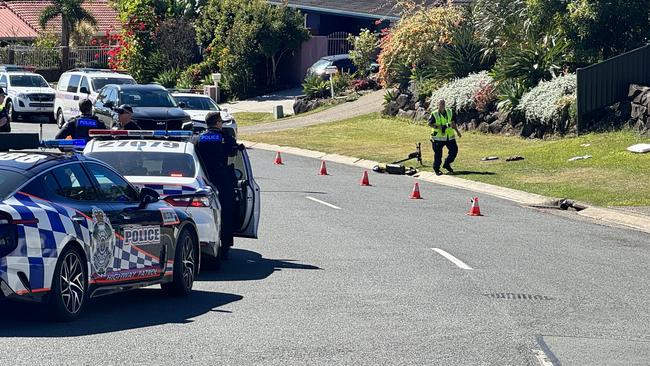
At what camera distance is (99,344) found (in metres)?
9.93

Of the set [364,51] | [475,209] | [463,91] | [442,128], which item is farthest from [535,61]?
[475,209]

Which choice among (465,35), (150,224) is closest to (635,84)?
(465,35)

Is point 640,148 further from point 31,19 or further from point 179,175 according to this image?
point 31,19

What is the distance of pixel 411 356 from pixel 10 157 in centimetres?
414

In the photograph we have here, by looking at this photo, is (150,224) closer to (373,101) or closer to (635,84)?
(635,84)

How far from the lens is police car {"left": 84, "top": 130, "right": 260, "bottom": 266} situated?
1466 centimetres

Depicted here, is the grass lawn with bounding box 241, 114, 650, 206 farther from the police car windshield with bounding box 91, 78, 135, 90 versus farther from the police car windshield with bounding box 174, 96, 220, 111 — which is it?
the police car windshield with bounding box 91, 78, 135, 90

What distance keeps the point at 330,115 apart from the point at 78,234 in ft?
125

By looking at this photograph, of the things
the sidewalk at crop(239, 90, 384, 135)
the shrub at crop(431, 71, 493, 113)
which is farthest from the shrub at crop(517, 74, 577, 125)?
the sidewalk at crop(239, 90, 384, 135)

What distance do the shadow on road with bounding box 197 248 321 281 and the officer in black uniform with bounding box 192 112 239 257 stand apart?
380 millimetres

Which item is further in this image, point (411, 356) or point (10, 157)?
point (10, 157)

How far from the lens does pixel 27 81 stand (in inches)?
1919

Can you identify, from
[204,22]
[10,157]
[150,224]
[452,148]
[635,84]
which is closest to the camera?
[10,157]

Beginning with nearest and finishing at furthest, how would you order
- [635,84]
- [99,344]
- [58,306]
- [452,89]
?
[99,344] → [58,306] → [635,84] → [452,89]
